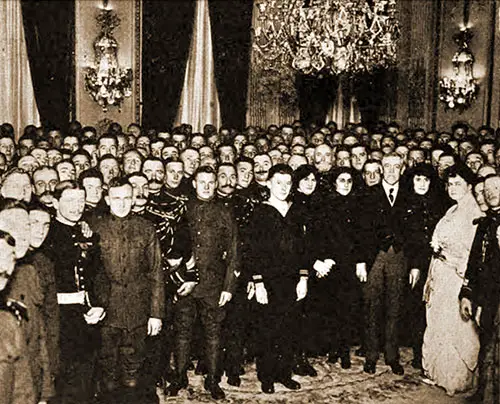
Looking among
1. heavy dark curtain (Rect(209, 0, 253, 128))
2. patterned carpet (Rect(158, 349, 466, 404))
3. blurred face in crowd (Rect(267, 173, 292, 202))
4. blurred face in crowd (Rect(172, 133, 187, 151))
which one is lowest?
patterned carpet (Rect(158, 349, 466, 404))

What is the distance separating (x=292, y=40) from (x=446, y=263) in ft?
9.01

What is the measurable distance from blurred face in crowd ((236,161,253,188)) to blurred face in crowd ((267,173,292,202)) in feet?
3.26

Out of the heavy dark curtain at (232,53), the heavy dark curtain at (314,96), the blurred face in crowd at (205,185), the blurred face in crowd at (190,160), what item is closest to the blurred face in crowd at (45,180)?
the blurred face in crowd at (205,185)

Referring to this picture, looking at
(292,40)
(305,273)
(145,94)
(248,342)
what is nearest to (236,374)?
(248,342)

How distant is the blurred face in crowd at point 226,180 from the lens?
7224 mm

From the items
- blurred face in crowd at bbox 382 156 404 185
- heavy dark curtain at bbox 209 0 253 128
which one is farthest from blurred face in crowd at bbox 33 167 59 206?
heavy dark curtain at bbox 209 0 253 128

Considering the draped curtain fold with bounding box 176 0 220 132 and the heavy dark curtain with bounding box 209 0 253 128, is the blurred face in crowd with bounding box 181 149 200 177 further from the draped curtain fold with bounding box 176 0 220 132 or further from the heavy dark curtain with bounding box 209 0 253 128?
the heavy dark curtain with bounding box 209 0 253 128

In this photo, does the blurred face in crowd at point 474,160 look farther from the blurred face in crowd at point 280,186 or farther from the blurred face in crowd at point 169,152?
the blurred face in crowd at point 169,152

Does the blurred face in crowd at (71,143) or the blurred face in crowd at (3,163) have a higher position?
the blurred face in crowd at (71,143)

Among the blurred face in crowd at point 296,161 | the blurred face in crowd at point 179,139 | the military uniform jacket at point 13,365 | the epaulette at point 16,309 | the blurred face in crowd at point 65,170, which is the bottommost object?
the military uniform jacket at point 13,365

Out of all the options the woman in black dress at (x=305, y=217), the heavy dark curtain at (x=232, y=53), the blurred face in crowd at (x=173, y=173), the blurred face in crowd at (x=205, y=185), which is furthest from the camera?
the heavy dark curtain at (x=232, y=53)

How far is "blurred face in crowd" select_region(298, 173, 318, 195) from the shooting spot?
23.5 ft

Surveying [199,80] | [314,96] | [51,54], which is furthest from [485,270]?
[314,96]

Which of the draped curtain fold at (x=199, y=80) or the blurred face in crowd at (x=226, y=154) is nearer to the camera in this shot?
the blurred face in crowd at (x=226, y=154)
